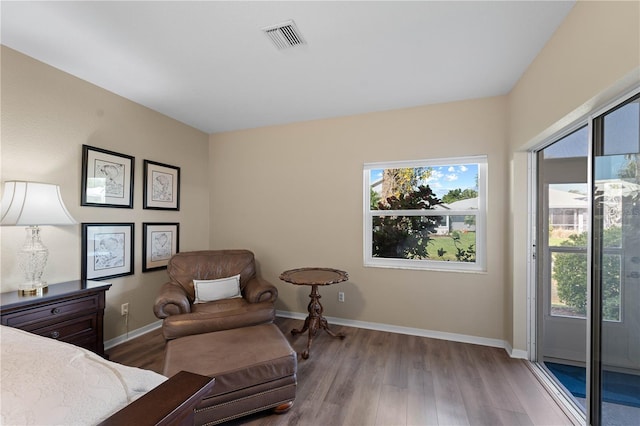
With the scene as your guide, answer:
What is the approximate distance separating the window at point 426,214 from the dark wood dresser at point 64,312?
8.83 ft

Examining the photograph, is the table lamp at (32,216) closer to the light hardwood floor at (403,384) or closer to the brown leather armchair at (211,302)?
the brown leather armchair at (211,302)

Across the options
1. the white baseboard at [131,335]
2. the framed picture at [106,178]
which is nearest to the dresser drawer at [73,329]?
the white baseboard at [131,335]

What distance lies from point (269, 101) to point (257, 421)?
2.87 m

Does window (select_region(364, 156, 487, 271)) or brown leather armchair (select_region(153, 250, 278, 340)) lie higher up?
window (select_region(364, 156, 487, 271))

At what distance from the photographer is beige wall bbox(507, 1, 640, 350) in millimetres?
1279

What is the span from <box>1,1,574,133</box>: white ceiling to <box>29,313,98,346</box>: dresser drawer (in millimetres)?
2103

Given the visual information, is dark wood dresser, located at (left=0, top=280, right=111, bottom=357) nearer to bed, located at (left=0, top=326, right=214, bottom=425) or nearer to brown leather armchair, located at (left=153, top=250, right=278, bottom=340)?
brown leather armchair, located at (left=153, top=250, right=278, bottom=340)

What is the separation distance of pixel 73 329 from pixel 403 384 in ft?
8.72

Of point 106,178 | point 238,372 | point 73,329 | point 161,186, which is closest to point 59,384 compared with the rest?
point 238,372

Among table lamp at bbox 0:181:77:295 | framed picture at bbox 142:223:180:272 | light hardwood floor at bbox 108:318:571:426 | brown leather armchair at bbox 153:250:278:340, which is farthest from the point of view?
framed picture at bbox 142:223:180:272

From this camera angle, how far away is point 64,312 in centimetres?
211

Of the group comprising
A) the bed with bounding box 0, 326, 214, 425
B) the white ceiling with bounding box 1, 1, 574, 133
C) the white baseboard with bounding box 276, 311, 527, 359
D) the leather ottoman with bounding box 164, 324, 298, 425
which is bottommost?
the white baseboard with bounding box 276, 311, 527, 359

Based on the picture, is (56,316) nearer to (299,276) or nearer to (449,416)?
(299,276)

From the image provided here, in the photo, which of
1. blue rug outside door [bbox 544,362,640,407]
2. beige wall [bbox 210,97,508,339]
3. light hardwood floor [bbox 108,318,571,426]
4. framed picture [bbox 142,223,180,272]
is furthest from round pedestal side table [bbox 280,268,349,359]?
blue rug outside door [bbox 544,362,640,407]
